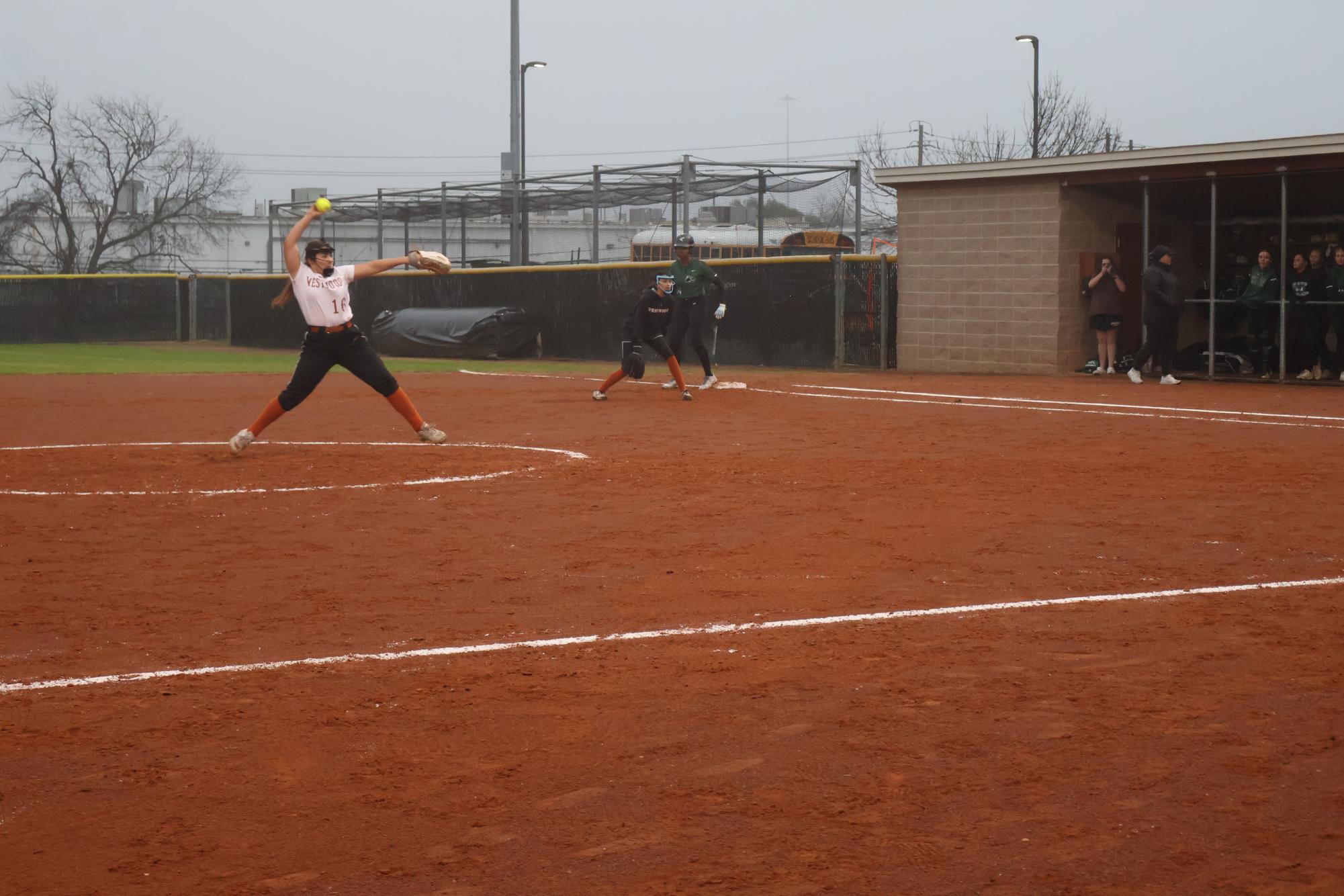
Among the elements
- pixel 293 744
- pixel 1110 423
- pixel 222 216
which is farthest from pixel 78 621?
pixel 222 216

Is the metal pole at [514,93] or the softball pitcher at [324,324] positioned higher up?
the metal pole at [514,93]

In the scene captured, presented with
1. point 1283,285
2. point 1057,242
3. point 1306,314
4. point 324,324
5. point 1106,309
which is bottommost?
point 324,324

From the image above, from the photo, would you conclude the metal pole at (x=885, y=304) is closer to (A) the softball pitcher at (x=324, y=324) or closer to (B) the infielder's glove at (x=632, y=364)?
(B) the infielder's glove at (x=632, y=364)

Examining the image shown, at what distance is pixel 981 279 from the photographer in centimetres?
2525

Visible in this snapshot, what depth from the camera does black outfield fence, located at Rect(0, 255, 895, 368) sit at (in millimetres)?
26969

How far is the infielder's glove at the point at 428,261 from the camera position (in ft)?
38.9

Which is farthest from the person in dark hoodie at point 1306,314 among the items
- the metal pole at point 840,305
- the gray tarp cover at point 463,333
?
the gray tarp cover at point 463,333

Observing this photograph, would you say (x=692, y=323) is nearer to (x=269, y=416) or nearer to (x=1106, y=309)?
(x=1106, y=309)

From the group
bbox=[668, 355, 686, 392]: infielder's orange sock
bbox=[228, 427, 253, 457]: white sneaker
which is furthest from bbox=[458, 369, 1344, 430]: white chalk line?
bbox=[228, 427, 253, 457]: white sneaker

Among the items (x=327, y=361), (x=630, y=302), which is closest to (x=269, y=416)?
(x=327, y=361)

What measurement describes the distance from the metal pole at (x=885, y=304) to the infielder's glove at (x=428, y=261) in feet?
49.9

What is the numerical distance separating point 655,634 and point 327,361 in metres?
6.91

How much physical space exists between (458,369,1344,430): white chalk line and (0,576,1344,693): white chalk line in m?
9.07

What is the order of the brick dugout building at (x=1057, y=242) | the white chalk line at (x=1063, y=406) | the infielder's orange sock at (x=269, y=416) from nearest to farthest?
the infielder's orange sock at (x=269, y=416), the white chalk line at (x=1063, y=406), the brick dugout building at (x=1057, y=242)
